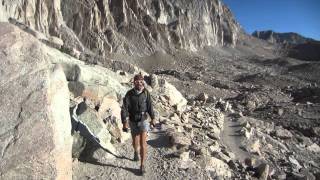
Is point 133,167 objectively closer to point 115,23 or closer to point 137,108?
point 137,108

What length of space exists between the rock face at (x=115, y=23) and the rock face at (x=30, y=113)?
5328 cm

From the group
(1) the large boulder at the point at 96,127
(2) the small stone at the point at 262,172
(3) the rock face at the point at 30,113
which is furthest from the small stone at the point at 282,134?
(3) the rock face at the point at 30,113

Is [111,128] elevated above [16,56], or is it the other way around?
[16,56]

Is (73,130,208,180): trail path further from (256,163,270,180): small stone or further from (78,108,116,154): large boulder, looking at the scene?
(256,163,270,180): small stone

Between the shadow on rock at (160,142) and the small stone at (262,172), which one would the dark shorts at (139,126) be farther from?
the small stone at (262,172)

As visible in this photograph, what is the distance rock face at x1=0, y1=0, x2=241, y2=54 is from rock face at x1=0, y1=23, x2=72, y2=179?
53275mm

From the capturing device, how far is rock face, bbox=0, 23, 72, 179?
7264mm

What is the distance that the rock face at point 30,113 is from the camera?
23.8 feet

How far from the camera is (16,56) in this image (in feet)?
26.3

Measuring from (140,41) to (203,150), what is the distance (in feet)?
296

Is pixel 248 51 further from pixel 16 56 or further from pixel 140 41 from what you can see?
pixel 16 56

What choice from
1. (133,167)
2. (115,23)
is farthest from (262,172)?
(115,23)

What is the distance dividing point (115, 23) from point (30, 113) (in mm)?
95077

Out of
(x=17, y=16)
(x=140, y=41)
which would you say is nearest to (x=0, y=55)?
(x=17, y=16)
